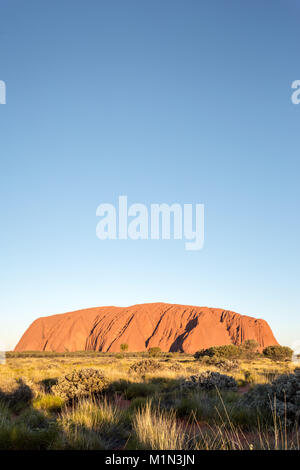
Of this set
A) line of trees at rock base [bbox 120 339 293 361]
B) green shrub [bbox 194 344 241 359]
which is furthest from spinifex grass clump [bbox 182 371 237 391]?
line of trees at rock base [bbox 120 339 293 361]

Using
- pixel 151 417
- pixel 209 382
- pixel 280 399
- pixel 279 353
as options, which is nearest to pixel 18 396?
pixel 151 417

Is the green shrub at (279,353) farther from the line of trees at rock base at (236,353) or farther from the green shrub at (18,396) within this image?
the green shrub at (18,396)

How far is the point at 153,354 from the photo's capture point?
6500 cm

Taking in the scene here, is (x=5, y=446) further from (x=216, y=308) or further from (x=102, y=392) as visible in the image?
(x=216, y=308)

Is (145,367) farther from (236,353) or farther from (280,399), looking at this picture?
(236,353)

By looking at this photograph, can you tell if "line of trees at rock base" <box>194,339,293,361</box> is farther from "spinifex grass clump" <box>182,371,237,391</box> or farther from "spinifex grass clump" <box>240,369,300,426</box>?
"spinifex grass clump" <box>240,369,300,426</box>

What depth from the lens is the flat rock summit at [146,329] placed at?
337 ft

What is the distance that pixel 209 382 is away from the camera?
38.1ft

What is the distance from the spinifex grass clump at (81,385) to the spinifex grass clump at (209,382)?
9.88 feet

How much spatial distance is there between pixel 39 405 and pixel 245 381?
10.0 metres

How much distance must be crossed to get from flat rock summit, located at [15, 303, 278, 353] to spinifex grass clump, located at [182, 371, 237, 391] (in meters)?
87.9

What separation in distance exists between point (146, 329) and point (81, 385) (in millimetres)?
103134
